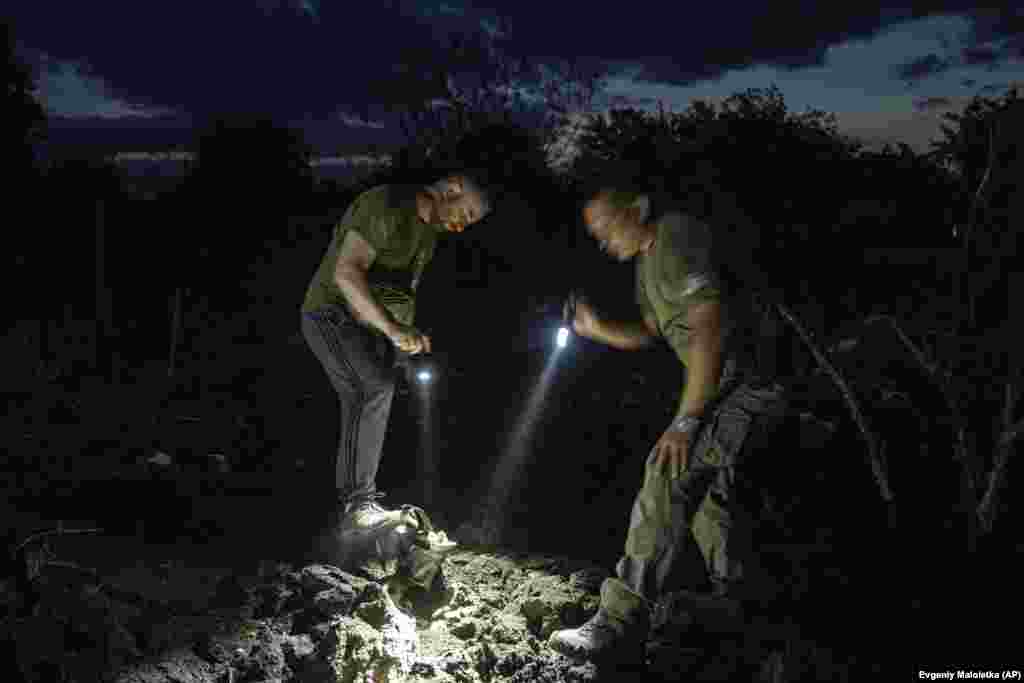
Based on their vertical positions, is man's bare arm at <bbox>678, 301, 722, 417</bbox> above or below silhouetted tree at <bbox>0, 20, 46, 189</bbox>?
above

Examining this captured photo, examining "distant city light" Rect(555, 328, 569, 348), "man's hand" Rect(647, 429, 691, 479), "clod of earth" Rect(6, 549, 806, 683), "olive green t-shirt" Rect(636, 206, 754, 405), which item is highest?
"olive green t-shirt" Rect(636, 206, 754, 405)

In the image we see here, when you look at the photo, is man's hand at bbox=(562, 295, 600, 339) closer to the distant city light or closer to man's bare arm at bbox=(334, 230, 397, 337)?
the distant city light

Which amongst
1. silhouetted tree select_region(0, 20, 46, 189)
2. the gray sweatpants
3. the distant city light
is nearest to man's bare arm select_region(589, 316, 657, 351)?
the distant city light

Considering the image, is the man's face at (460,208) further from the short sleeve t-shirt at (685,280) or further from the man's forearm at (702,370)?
the man's forearm at (702,370)

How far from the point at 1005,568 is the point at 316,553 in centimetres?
378

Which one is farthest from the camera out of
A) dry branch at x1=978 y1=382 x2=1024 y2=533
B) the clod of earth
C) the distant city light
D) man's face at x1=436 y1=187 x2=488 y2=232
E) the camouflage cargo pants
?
dry branch at x1=978 y1=382 x2=1024 y2=533

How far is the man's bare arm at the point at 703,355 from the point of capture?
2926 mm

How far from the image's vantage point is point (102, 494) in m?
4.21

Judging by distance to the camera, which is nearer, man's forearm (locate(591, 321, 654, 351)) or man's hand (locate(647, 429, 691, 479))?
man's hand (locate(647, 429, 691, 479))

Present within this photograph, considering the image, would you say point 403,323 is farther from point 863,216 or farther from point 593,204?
point 863,216

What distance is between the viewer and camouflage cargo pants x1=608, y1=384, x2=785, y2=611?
Result: 3.06m

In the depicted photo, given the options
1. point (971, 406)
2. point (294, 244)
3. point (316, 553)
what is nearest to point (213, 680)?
point (316, 553)

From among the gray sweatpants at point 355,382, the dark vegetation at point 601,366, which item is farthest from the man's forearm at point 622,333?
the gray sweatpants at point 355,382

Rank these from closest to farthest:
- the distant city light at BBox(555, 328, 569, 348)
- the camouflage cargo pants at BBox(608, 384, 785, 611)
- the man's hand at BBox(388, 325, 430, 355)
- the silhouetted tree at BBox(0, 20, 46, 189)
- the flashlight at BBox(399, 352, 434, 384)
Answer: the camouflage cargo pants at BBox(608, 384, 785, 611), the distant city light at BBox(555, 328, 569, 348), the man's hand at BBox(388, 325, 430, 355), the flashlight at BBox(399, 352, 434, 384), the silhouetted tree at BBox(0, 20, 46, 189)
